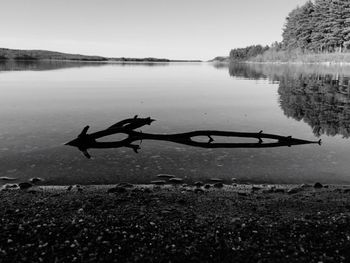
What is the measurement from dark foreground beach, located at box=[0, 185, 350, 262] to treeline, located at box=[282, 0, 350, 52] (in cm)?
11970

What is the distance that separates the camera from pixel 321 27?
124562 millimetres

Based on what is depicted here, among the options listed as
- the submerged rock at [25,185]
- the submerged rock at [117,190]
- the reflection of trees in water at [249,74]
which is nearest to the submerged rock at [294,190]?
the submerged rock at [117,190]

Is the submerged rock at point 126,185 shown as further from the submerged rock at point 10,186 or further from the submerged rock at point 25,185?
the submerged rock at point 10,186

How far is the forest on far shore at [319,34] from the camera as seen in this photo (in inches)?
4437

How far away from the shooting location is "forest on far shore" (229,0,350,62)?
113m

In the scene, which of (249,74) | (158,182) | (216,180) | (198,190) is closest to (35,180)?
(158,182)

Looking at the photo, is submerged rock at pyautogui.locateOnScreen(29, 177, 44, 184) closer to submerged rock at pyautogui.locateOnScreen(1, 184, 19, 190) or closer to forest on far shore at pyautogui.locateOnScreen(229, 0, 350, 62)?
submerged rock at pyautogui.locateOnScreen(1, 184, 19, 190)

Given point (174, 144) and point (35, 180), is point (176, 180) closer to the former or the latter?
point (174, 144)

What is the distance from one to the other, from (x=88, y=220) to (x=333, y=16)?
13189 centimetres

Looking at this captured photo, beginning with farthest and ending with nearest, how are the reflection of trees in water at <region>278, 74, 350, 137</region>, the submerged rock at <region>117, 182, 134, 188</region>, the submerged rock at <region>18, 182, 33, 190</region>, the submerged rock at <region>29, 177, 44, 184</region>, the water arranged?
the reflection of trees in water at <region>278, 74, 350, 137</region>, the water, the submerged rock at <region>29, 177, 44, 184</region>, the submerged rock at <region>117, 182, 134, 188</region>, the submerged rock at <region>18, 182, 33, 190</region>

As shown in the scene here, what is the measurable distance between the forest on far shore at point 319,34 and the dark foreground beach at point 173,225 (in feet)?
356

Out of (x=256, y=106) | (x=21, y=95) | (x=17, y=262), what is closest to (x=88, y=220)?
(x=17, y=262)

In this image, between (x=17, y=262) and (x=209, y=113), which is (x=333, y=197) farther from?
(x=209, y=113)

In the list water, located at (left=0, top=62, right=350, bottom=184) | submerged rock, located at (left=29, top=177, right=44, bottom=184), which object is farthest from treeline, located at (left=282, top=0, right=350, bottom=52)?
submerged rock, located at (left=29, top=177, right=44, bottom=184)
